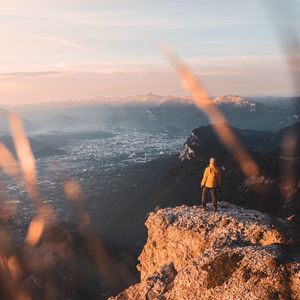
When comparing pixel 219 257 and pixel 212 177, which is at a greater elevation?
pixel 212 177

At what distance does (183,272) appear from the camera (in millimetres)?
43906

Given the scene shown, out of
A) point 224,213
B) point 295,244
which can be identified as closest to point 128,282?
point 224,213

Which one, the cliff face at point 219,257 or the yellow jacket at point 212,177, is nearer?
the cliff face at point 219,257

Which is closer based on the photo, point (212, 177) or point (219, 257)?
point (219, 257)

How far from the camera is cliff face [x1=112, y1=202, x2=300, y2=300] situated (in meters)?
37.6

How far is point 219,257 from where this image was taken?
1670 inches

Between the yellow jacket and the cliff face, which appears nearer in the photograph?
the cliff face

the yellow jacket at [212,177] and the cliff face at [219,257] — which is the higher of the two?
the yellow jacket at [212,177]

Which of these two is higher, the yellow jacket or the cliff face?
the yellow jacket

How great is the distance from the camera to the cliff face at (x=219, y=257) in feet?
123

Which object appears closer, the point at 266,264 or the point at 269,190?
the point at 266,264

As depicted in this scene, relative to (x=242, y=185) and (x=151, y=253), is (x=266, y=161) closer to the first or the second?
(x=242, y=185)

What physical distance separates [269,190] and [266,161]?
1265 inches

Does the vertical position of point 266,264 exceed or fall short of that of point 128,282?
it exceeds it
